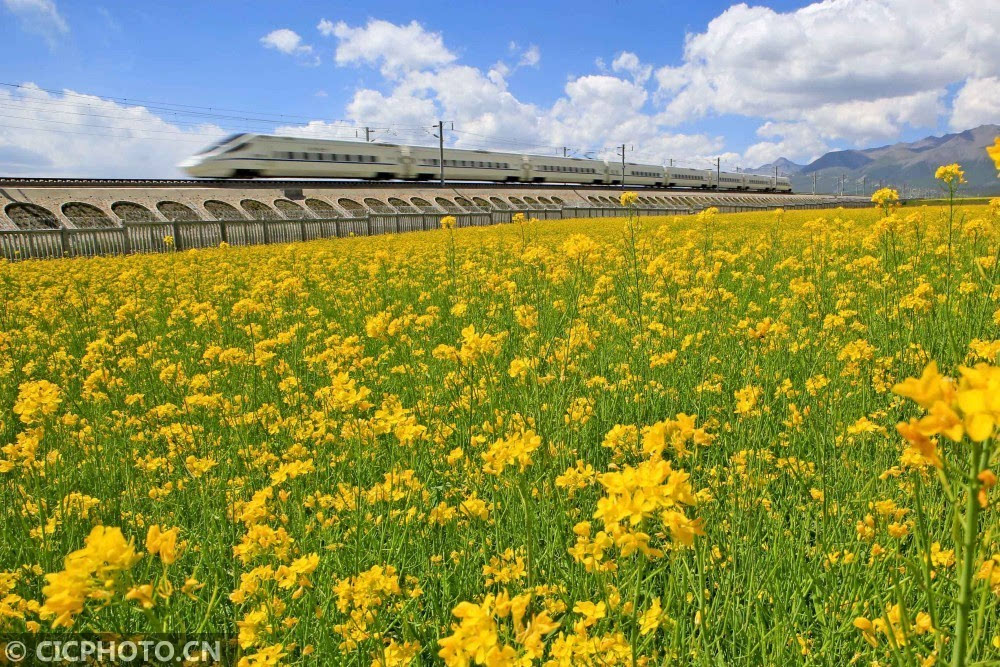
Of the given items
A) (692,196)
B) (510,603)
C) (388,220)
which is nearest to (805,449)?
(510,603)

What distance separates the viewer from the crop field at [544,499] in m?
0.98

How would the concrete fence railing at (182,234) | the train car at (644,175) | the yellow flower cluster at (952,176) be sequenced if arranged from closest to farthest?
the yellow flower cluster at (952,176) < the concrete fence railing at (182,234) < the train car at (644,175)

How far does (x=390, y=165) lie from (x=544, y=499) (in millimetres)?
39693

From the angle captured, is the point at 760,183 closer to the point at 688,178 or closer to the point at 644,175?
the point at 688,178

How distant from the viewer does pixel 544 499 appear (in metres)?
1.87

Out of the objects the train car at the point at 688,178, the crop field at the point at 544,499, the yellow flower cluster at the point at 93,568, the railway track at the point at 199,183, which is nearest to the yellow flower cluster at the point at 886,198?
the crop field at the point at 544,499

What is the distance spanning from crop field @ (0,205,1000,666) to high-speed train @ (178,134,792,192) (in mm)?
29573

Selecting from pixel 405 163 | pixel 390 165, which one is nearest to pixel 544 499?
pixel 390 165

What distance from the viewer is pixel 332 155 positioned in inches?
1375

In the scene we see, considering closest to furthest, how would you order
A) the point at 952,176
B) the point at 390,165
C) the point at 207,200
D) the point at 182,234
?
the point at 952,176 → the point at 182,234 → the point at 207,200 → the point at 390,165

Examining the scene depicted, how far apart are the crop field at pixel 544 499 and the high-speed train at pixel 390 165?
97.0ft

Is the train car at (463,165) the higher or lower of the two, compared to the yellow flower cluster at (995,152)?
higher

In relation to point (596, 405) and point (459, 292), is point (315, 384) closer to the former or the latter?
point (596, 405)

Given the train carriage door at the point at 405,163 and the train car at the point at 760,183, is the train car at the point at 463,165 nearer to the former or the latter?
the train carriage door at the point at 405,163
